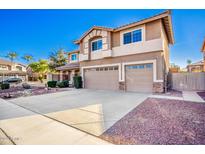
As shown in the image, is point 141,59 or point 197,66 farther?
point 197,66

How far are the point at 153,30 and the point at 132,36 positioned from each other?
177 centimetres

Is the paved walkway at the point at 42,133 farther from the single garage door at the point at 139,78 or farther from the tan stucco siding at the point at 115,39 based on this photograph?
the tan stucco siding at the point at 115,39

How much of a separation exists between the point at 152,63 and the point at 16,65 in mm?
46217

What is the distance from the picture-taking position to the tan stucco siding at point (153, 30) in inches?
356

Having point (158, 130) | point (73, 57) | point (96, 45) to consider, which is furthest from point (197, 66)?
point (158, 130)

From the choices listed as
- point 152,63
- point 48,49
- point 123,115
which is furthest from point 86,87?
point 48,49

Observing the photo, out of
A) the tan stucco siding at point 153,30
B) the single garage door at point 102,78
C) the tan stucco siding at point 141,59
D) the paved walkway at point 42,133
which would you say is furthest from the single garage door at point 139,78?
the paved walkway at point 42,133

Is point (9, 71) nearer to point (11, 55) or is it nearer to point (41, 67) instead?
point (41, 67)

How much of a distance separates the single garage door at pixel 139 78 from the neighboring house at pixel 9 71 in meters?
35.2

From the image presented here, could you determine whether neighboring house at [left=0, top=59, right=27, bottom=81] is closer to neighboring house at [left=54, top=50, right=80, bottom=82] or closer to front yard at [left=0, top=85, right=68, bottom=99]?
neighboring house at [left=54, top=50, right=80, bottom=82]

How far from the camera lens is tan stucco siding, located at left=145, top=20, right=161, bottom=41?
9047mm

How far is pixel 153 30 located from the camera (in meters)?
9.27
